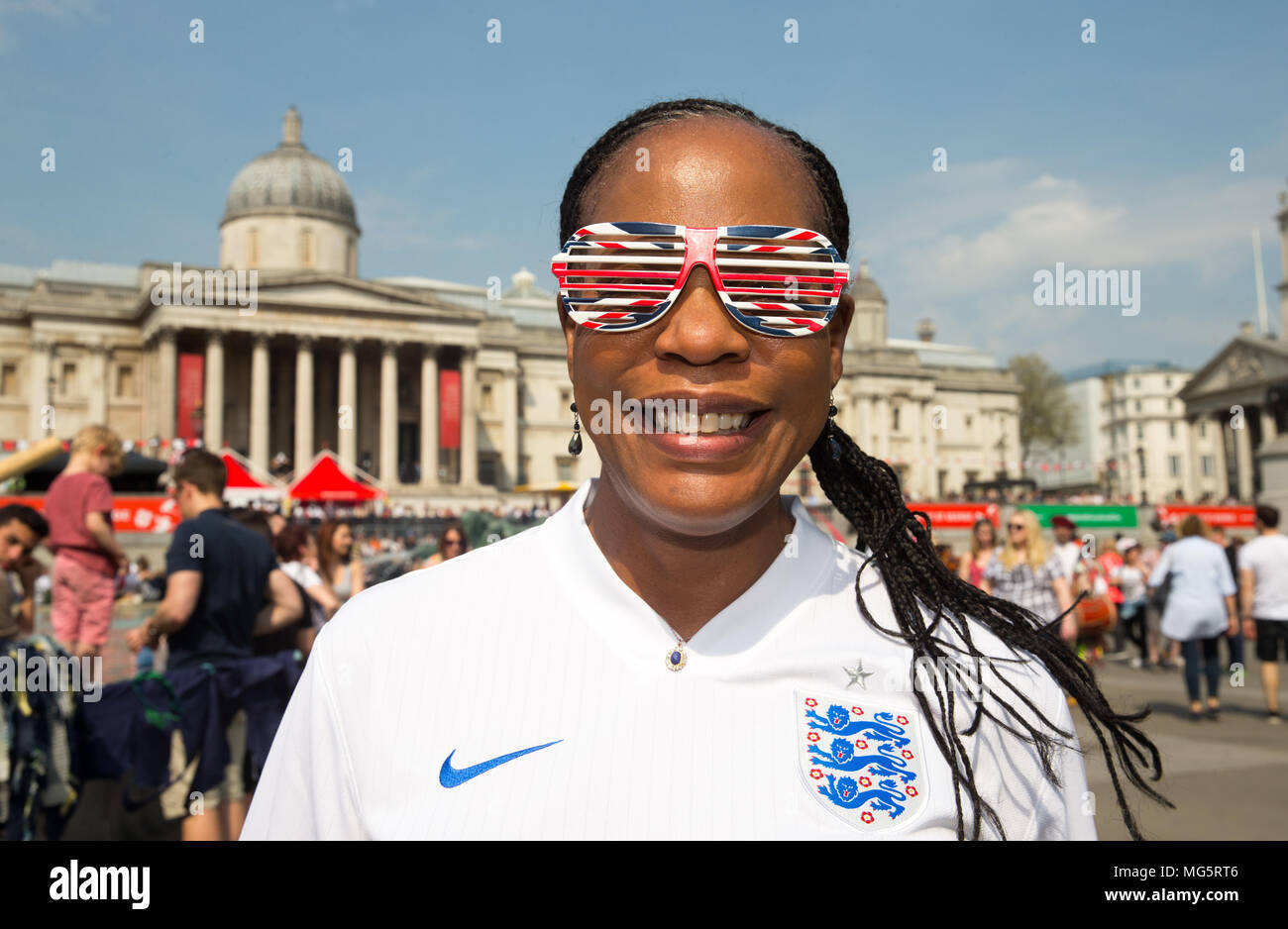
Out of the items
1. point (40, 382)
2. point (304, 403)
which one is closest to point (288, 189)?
point (304, 403)

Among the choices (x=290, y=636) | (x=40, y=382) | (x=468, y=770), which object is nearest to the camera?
(x=468, y=770)

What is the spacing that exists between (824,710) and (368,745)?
26.5 inches

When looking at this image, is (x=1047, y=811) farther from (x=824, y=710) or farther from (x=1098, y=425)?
(x=1098, y=425)

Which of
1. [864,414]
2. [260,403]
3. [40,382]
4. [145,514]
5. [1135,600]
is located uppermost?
[40,382]

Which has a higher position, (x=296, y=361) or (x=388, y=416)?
(x=296, y=361)

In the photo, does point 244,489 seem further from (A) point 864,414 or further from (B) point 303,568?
(A) point 864,414

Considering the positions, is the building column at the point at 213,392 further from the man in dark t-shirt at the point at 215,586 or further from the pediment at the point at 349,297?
the man in dark t-shirt at the point at 215,586

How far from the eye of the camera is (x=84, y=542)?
6.86m

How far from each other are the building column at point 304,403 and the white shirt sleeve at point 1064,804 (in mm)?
48618

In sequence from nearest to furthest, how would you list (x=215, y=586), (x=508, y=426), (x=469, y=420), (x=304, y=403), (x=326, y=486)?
(x=215, y=586)
(x=326, y=486)
(x=304, y=403)
(x=469, y=420)
(x=508, y=426)

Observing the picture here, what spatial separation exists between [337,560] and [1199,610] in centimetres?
791

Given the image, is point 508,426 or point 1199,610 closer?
point 1199,610

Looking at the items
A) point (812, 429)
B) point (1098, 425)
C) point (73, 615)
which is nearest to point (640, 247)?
point (812, 429)
